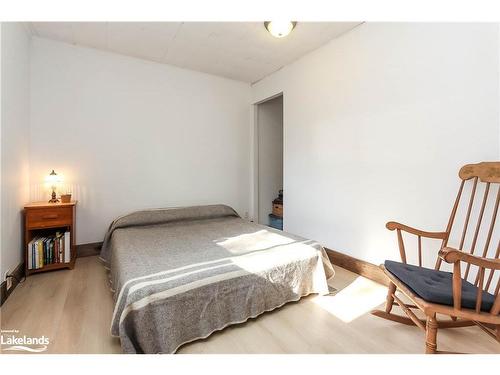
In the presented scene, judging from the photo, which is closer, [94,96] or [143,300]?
[143,300]

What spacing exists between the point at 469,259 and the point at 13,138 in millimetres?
3202

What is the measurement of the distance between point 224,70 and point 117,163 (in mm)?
1945

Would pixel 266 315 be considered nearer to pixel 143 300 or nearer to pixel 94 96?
pixel 143 300

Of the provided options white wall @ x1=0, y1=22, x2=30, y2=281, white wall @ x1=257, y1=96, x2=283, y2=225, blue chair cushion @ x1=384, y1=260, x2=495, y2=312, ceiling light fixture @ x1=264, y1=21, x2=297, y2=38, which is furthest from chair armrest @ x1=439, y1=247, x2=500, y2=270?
white wall @ x1=257, y1=96, x2=283, y2=225

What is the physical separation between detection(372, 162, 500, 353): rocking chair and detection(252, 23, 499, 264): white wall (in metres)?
0.21

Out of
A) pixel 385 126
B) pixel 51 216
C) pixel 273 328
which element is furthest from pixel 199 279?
pixel 385 126

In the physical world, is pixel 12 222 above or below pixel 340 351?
above

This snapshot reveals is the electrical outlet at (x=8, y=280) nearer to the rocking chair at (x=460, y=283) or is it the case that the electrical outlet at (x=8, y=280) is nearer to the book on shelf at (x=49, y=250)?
the book on shelf at (x=49, y=250)

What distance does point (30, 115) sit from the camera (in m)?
2.53

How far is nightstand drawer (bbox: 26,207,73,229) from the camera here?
2.20 meters

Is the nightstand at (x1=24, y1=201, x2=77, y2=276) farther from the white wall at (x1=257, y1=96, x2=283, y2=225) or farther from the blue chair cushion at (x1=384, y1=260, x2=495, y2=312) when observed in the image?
the blue chair cushion at (x1=384, y1=260, x2=495, y2=312)

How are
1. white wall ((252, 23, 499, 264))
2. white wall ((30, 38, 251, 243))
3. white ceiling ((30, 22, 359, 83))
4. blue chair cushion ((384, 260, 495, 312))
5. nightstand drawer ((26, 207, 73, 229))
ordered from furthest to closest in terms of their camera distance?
white wall ((30, 38, 251, 243))
white ceiling ((30, 22, 359, 83))
nightstand drawer ((26, 207, 73, 229))
white wall ((252, 23, 499, 264))
blue chair cushion ((384, 260, 495, 312))

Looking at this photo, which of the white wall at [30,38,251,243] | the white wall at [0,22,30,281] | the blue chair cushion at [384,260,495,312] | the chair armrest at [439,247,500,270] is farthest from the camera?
the white wall at [30,38,251,243]
